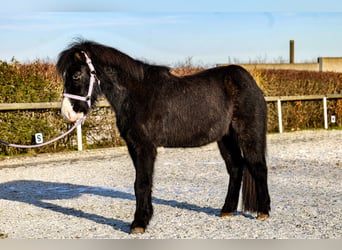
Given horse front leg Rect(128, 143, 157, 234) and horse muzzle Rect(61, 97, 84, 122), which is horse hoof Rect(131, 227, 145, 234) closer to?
horse front leg Rect(128, 143, 157, 234)

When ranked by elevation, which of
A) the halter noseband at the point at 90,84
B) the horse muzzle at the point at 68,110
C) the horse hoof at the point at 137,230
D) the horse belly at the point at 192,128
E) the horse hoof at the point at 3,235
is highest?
the halter noseband at the point at 90,84

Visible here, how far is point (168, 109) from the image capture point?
7.16 metres

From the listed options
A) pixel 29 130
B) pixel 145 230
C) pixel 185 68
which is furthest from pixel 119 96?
pixel 185 68

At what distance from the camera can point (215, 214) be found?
26.1ft

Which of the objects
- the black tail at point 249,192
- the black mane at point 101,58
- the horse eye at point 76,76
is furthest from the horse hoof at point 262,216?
the horse eye at point 76,76

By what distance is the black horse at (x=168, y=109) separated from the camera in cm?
692

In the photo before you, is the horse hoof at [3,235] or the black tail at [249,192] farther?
the black tail at [249,192]

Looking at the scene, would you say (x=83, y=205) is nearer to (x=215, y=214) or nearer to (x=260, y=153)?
(x=215, y=214)

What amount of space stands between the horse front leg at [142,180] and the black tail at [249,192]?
1.40 meters

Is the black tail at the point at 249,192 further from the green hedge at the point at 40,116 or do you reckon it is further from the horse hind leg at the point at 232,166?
the green hedge at the point at 40,116

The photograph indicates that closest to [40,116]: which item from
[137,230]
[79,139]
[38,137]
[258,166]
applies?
[38,137]

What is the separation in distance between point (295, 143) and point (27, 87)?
7374mm

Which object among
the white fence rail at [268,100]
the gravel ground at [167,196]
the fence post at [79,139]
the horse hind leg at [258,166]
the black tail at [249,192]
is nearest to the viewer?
the gravel ground at [167,196]

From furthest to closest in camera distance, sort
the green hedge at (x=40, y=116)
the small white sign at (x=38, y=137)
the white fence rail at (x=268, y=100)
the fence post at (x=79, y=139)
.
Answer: the fence post at (x=79, y=139) → the small white sign at (x=38, y=137) → the green hedge at (x=40, y=116) → the white fence rail at (x=268, y=100)
